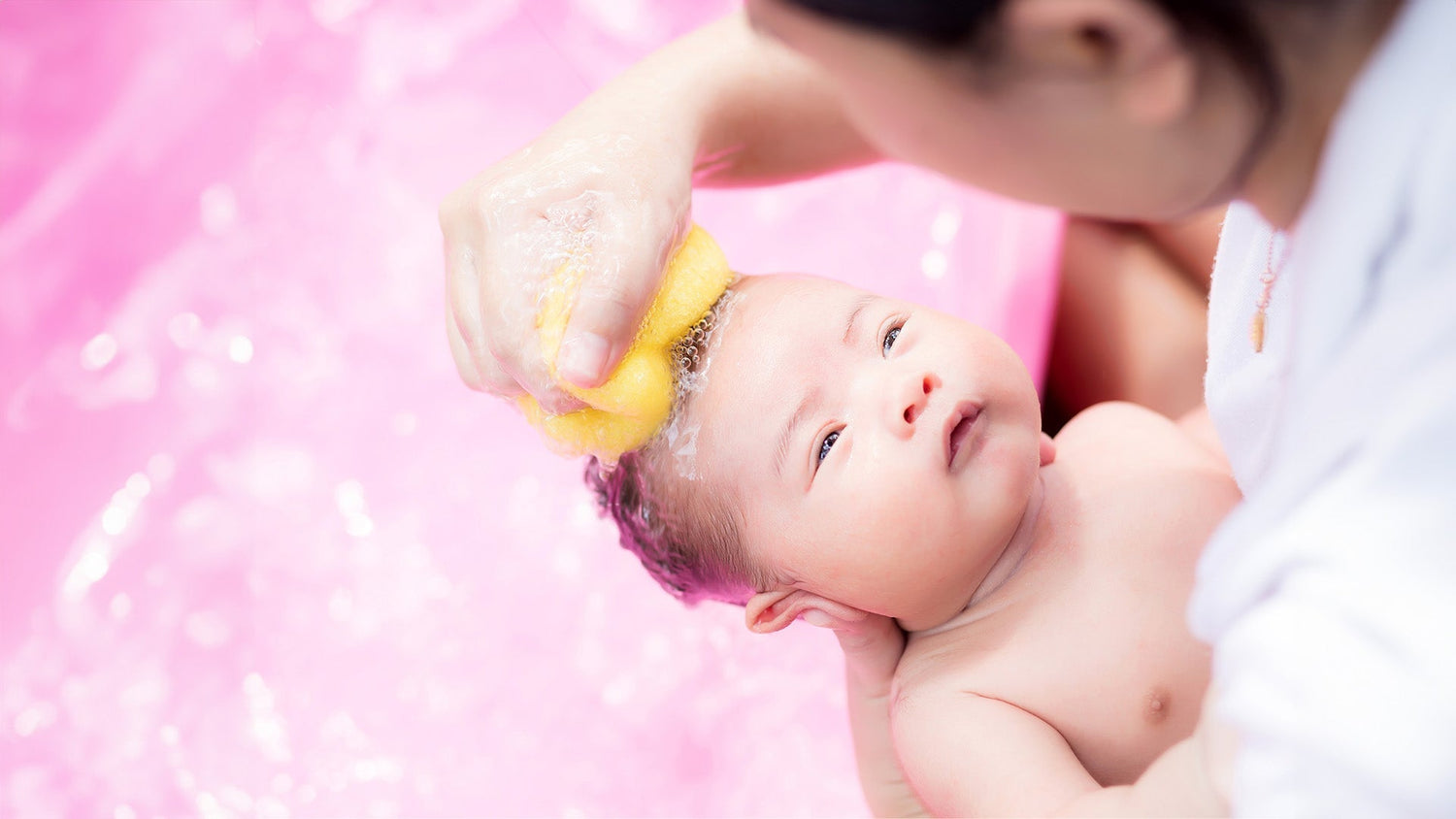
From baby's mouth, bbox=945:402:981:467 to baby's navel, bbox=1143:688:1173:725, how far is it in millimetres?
257

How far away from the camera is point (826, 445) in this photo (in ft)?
3.42

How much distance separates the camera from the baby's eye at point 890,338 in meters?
1.07

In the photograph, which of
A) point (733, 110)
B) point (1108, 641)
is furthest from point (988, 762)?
point (733, 110)

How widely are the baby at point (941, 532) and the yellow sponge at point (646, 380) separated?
0.03 meters

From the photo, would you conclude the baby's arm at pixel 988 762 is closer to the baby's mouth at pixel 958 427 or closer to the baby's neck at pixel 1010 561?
the baby's neck at pixel 1010 561

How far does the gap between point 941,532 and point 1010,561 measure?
0.48ft

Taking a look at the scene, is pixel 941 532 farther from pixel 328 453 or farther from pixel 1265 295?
pixel 328 453

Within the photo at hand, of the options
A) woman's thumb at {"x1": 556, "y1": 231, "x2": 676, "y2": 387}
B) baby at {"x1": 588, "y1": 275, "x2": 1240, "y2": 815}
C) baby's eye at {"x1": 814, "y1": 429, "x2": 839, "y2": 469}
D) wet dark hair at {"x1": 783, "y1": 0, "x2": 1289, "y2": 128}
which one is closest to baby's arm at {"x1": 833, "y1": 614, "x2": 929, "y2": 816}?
baby at {"x1": 588, "y1": 275, "x2": 1240, "y2": 815}

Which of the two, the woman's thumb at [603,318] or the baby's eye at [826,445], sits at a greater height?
the woman's thumb at [603,318]

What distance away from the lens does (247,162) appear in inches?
73.4

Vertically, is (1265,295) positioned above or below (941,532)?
above

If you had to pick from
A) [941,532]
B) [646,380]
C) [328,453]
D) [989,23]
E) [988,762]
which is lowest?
[328,453]

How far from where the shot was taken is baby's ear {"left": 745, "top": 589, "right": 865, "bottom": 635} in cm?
108

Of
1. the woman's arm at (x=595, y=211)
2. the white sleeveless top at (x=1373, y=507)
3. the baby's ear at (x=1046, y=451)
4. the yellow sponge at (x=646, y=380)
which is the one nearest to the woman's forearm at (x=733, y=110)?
the woman's arm at (x=595, y=211)
